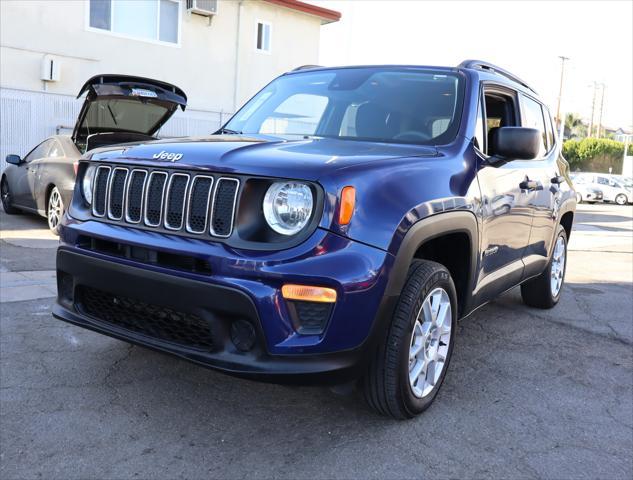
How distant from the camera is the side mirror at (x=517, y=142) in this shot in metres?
3.67

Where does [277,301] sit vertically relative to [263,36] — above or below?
below

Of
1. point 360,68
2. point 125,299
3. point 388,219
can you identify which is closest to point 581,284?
point 360,68

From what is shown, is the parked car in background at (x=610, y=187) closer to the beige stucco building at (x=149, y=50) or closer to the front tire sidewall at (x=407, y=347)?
the beige stucco building at (x=149, y=50)

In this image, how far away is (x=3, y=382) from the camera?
345 centimetres

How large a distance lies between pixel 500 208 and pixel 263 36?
16087 millimetres

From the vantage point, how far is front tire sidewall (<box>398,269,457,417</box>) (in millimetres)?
2959

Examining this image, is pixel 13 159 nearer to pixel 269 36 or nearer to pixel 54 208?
pixel 54 208

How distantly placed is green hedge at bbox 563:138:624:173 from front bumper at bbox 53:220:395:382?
163 ft

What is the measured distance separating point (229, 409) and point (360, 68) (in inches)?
95.4

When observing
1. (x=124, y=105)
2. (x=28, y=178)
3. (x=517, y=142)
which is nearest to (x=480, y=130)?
(x=517, y=142)

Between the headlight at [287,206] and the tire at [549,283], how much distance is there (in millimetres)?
3417

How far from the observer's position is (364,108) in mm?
4016

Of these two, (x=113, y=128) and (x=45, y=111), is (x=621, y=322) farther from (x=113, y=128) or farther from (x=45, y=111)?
(x=45, y=111)

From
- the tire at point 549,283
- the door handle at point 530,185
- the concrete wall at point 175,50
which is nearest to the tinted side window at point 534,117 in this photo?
the door handle at point 530,185
